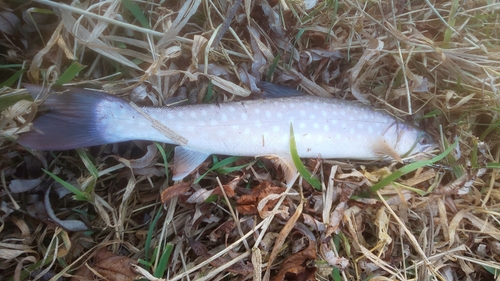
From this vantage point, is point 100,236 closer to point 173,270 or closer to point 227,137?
point 173,270

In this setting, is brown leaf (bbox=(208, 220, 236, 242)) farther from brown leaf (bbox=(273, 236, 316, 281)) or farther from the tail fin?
the tail fin

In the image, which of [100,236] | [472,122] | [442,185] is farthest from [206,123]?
[472,122]

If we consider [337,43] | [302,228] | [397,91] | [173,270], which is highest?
[337,43]

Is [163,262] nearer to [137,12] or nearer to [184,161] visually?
[184,161]

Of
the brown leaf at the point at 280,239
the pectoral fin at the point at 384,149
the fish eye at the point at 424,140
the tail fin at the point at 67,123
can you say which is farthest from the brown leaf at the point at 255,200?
the fish eye at the point at 424,140

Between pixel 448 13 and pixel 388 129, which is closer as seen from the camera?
pixel 388 129
